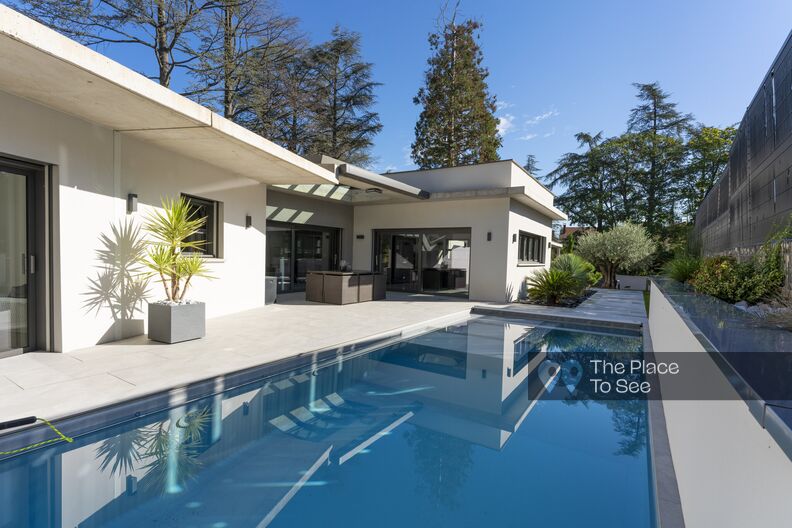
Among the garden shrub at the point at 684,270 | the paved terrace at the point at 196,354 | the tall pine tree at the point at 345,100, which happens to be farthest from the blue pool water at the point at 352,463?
the tall pine tree at the point at 345,100

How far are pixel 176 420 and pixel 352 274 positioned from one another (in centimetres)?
734

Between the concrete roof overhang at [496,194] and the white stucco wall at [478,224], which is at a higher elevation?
the concrete roof overhang at [496,194]

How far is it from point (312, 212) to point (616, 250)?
14.8 m

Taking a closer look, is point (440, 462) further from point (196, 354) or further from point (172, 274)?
point (172, 274)

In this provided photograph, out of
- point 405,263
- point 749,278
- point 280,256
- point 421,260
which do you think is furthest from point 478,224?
point 749,278

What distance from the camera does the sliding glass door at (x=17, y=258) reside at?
196 inches

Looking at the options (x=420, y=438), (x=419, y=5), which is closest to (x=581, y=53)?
(x=419, y=5)

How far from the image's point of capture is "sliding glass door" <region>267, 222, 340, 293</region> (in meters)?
12.2

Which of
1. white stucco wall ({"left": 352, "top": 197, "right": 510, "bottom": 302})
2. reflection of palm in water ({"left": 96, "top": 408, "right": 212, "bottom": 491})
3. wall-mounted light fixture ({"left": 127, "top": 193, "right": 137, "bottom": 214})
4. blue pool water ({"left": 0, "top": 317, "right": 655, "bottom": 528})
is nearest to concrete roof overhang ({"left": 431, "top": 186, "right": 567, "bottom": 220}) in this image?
white stucco wall ({"left": 352, "top": 197, "right": 510, "bottom": 302})

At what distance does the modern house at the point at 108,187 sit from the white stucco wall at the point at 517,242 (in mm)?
210

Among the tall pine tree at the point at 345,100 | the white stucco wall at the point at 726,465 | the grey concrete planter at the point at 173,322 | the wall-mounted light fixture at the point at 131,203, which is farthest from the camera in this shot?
the tall pine tree at the point at 345,100

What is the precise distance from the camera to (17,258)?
5.15 meters

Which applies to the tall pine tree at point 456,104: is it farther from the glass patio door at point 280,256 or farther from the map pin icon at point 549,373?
the map pin icon at point 549,373

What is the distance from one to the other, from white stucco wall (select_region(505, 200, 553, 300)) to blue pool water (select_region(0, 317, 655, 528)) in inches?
289
